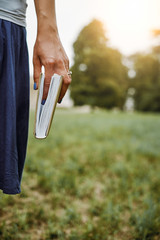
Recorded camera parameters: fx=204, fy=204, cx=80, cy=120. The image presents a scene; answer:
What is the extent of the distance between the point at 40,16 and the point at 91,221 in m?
1.66

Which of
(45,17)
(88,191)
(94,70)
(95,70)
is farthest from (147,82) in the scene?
(45,17)

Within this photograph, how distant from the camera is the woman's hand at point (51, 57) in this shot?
2.56 feet

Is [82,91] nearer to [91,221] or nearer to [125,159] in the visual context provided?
[125,159]

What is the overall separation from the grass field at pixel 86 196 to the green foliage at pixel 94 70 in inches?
699

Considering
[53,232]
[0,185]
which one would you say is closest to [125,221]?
[53,232]

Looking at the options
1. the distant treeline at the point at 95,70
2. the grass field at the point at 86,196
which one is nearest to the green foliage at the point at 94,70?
the distant treeline at the point at 95,70

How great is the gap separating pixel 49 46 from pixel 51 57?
0.17 feet

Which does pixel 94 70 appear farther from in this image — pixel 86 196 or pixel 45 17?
pixel 45 17

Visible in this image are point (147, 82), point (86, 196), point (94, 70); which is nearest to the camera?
point (86, 196)

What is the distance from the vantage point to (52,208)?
6.57 ft

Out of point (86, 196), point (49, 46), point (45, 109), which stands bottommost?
point (86, 196)

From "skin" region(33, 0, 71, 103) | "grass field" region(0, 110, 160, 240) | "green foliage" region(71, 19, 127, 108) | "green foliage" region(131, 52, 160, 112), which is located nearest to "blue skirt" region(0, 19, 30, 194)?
"skin" region(33, 0, 71, 103)

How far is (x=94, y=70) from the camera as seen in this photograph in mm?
22281

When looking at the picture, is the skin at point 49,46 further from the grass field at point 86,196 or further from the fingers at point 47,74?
the grass field at point 86,196
